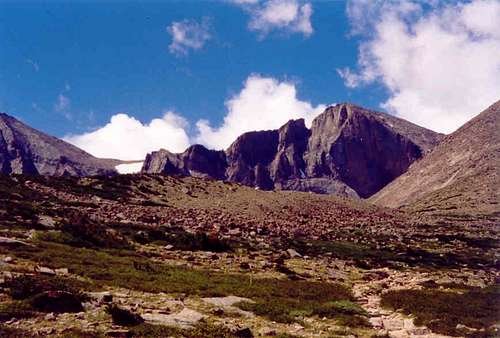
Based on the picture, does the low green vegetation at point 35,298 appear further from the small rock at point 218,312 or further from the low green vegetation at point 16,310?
the small rock at point 218,312

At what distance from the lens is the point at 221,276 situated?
2706cm

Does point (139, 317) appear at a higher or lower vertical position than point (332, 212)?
lower

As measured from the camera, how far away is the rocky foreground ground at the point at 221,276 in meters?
16.3

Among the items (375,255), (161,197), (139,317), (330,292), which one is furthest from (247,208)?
(139,317)

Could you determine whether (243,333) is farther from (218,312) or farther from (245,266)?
(245,266)

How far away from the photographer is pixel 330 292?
2555 cm

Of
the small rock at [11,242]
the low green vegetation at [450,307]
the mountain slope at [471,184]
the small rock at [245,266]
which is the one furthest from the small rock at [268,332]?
the mountain slope at [471,184]

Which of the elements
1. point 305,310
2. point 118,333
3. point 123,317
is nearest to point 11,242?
point 123,317

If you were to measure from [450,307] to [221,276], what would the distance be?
11649mm

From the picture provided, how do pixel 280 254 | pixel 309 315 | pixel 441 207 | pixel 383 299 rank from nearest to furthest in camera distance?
pixel 309 315 → pixel 383 299 → pixel 280 254 → pixel 441 207

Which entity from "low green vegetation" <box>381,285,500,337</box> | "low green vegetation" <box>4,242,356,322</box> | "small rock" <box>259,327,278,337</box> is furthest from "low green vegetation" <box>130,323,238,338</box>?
"low green vegetation" <box>381,285,500,337</box>

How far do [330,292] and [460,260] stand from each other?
23801mm

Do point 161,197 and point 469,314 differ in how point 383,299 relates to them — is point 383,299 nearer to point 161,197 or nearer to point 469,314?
point 469,314

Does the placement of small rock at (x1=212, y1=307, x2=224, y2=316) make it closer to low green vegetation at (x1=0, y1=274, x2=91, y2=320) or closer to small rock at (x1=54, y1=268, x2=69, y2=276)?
low green vegetation at (x1=0, y1=274, x2=91, y2=320)
